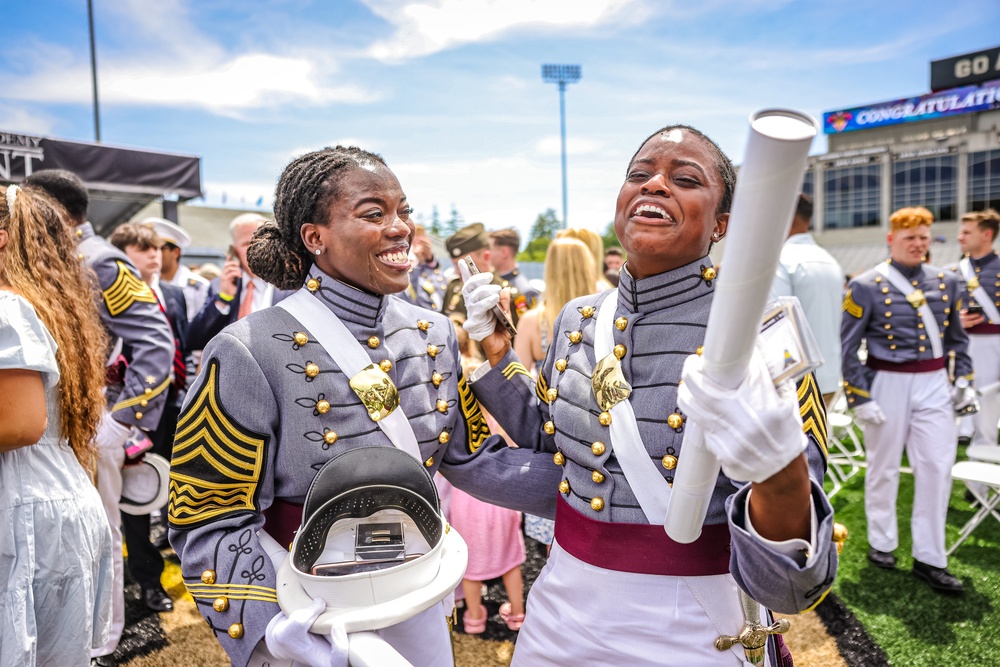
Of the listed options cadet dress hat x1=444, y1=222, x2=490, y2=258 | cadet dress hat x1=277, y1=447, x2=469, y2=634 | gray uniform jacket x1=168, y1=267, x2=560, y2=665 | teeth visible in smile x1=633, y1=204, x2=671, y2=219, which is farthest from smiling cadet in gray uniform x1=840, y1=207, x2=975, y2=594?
cadet dress hat x1=277, y1=447, x2=469, y2=634

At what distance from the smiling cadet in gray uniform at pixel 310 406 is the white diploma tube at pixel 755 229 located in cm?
103

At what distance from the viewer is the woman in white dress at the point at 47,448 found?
2109 mm

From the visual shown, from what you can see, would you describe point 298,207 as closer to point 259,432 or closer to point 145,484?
point 259,432

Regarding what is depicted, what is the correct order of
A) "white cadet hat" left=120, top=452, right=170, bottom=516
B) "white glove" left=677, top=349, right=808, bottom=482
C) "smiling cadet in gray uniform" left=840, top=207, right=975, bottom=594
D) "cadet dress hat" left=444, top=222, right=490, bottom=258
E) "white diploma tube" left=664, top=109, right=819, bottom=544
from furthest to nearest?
"cadet dress hat" left=444, top=222, right=490, bottom=258 → "smiling cadet in gray uniform" left=840, top=207, right=975, bottom=594 → "white cadet hat" left=120, top=452, right=170, bottom=516 → "white glove" left=677, top=349, right=808, bottom=482 → "white diploma tube" left=664, top=109, right=819, bottom=544

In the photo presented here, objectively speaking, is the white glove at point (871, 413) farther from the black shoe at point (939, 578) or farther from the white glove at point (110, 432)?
the white glove at point (110, 432)

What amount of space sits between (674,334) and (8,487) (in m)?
2.14

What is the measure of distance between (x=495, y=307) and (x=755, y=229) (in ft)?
4.29

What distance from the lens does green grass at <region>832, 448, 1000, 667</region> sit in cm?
373

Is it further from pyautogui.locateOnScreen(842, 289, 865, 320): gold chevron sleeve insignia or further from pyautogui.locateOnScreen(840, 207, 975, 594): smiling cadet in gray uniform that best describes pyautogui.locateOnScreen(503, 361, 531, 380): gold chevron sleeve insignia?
pyautogui.locateOnScreen(842, 289, 865, 320): gold chevron sleeve insignia

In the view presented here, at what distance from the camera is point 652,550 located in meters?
1.65

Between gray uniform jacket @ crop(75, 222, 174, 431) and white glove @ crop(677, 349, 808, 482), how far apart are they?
139 inches

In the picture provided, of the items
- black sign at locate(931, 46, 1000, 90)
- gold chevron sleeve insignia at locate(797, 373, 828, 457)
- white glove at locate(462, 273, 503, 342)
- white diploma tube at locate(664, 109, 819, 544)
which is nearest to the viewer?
white diploma tube at locate(664, 109, 819, 544)

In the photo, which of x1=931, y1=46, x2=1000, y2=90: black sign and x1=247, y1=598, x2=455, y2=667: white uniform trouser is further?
x1=931, y1=46, x2=1000, y2=90: black sign

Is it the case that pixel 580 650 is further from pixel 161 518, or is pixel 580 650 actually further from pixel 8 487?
pixel 161 518
